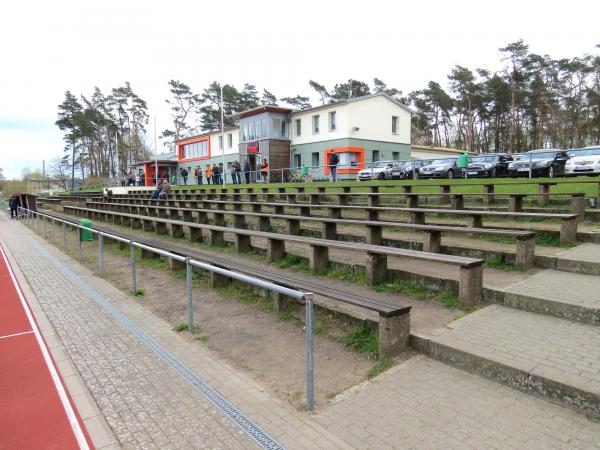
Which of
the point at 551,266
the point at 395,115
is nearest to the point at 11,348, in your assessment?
the point at 551,266

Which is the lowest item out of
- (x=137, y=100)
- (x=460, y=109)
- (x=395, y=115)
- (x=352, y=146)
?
(x=352, y=146)

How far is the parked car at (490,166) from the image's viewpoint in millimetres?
18797

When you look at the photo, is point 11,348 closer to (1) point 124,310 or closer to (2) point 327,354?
(1) point 124,310

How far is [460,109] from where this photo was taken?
2125 inches

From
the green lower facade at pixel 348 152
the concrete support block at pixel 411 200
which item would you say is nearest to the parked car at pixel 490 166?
the concrete support block at pixel 411 200

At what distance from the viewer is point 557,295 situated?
4855 millimetres

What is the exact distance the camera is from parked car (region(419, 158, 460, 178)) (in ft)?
65.0

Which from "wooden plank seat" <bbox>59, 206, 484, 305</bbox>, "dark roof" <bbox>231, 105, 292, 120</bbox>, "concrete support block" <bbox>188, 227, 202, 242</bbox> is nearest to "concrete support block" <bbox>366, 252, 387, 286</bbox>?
"wooden plank seat" <bbox>59, 206, 484, 305</bbox>

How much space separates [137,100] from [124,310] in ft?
251

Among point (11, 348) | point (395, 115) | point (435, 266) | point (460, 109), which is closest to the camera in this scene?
point (11, 348)

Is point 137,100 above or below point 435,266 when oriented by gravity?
above

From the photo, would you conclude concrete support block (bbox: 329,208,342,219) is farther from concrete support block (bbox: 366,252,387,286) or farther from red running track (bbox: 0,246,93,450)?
red running track (bbox: 0,246,93,450)

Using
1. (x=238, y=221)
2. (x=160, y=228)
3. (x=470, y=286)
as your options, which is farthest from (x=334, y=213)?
(x=160, y=228)

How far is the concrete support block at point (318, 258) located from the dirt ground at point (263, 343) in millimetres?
1386
